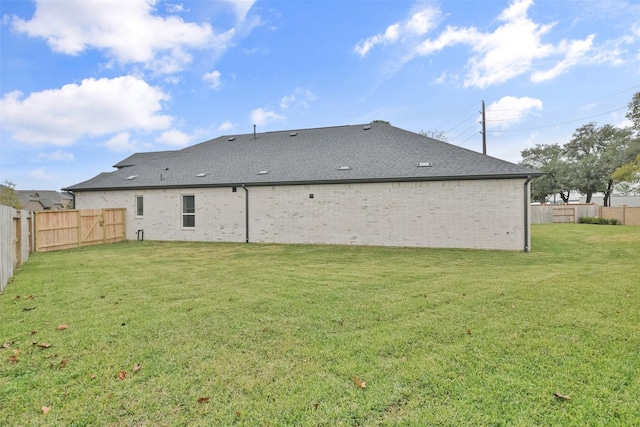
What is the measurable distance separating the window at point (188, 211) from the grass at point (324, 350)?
8341mm

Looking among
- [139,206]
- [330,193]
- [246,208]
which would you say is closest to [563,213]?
[330,193]

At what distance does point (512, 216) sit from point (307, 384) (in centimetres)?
1117

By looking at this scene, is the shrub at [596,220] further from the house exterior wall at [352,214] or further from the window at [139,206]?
the window at [139,206]

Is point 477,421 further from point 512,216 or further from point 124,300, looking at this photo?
point 512,216

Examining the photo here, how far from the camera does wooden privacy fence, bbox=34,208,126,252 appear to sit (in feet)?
39.7

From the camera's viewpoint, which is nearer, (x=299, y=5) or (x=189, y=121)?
(x=299, y=5)

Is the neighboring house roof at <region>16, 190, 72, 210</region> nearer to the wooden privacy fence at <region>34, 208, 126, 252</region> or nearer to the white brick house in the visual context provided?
the white brick house

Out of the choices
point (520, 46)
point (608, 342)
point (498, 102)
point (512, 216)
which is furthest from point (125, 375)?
point (498, 102)

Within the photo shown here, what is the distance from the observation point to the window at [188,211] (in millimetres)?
15156

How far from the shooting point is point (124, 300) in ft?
17.2

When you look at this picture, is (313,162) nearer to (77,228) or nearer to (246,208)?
(246,208)

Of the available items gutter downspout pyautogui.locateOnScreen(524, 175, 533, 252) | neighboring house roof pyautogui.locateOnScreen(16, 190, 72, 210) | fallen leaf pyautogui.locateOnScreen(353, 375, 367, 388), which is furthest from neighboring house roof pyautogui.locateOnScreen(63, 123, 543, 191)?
neighboring house roof pyautogui.locateOnScreen(16, 190, 72, 210)

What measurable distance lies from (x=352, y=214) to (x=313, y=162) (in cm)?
334

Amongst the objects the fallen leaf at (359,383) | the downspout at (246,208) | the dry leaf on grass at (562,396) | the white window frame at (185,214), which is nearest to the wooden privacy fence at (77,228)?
the white window frame at (185,214)
